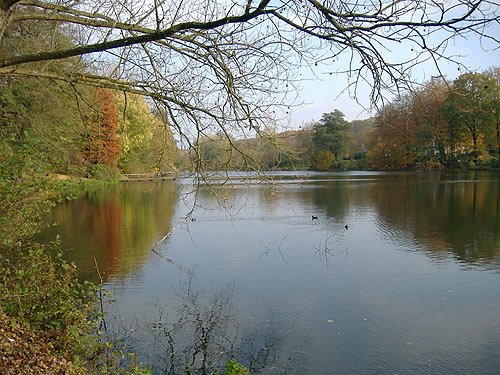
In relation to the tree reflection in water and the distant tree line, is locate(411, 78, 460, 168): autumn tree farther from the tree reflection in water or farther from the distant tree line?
the tree reflection in water

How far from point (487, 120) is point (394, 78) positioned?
128 feet

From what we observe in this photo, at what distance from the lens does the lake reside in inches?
204

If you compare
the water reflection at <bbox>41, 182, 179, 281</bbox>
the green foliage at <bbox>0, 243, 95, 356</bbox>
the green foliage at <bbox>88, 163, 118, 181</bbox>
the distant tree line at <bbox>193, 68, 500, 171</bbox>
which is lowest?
the water reflection at <bbox>41, 182, 179, 281</bbox>

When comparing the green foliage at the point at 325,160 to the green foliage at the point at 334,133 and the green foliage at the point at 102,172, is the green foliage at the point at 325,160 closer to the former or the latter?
the green foliage at the point at 334,133

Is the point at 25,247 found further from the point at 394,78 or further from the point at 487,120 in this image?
the point at 487,120

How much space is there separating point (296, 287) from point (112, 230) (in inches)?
305

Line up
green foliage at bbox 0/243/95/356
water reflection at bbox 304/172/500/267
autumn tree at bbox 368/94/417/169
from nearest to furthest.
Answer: green foliage at bbox 0/243/95/356 < water reflection at bbox 304/172/500/267 < autumn tree at bbox 368/94/417/169

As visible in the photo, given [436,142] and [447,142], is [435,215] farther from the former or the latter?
[436,142]

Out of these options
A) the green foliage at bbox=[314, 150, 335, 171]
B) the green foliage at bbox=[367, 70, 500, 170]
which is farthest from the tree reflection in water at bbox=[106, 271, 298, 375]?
the green foliage at bbox=[314, 150, 335, 171]

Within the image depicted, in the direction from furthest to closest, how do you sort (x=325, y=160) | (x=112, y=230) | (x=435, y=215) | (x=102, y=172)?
(x=325, y=160) < (x=102, y=172) < (x=435, y=215) < (x=112, y=230)

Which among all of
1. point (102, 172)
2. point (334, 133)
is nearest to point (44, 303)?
point (102, 172)

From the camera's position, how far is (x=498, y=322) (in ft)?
20.2

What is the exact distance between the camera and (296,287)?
310 inches

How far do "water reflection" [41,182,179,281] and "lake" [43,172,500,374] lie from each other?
0.07 m
